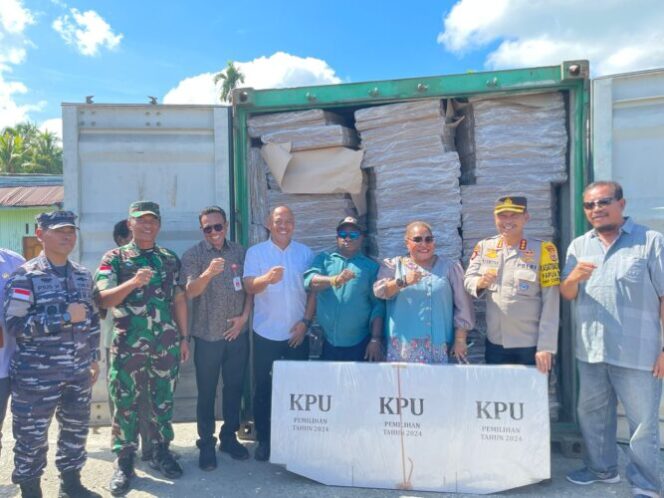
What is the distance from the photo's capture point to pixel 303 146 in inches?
153

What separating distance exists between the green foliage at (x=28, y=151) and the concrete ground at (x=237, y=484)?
77.8 feet

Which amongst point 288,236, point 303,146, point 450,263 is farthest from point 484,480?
point 303,146

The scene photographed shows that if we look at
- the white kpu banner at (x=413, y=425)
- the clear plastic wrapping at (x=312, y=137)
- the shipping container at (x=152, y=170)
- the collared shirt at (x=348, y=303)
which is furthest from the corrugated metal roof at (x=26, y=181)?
the white kpu banner at (x=413, y=425)

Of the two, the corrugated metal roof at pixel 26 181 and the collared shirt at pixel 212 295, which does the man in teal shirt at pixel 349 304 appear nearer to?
the collared shirt at pixel 212 295

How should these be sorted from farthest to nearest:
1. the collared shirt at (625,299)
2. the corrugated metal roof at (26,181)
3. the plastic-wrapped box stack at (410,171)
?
1. the corrugated metal roof at (26,181)
2. the plastic-wrapped box stack at (410,171)
3. the collared shirt at (625,299)

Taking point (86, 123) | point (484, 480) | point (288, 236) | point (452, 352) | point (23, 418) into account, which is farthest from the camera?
point (86, 123)

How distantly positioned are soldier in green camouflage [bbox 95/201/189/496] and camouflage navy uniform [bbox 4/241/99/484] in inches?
9.0

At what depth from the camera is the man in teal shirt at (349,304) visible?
11.0 ft

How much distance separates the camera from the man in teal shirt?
132 inches

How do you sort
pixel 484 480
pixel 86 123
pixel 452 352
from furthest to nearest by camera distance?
pixel 86 123
pixel 452 352
pixel 484 480

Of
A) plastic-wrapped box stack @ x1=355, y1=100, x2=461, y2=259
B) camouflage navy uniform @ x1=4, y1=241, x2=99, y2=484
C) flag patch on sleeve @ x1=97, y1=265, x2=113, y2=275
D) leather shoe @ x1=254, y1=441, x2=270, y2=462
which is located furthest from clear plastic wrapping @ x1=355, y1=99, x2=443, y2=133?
leather shoe @ x1=254, y1=441, x2=270, y2=462

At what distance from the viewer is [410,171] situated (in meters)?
3.83

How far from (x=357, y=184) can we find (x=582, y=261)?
1716 mm

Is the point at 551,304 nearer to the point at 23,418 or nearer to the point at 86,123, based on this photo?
the point at 23,418
